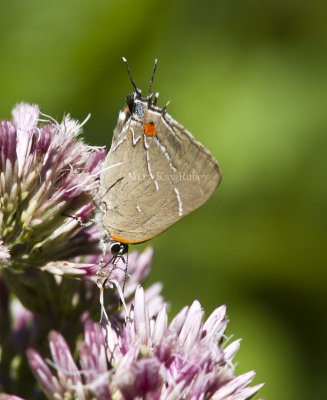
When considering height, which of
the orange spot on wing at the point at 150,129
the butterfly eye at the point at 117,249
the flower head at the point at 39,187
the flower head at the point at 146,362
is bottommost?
the flower head at the point at 146,362

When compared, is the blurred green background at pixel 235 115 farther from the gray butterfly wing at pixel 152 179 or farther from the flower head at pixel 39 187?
the flower head at pixel 39 187

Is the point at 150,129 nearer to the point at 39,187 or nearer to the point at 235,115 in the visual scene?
the point at 39,187

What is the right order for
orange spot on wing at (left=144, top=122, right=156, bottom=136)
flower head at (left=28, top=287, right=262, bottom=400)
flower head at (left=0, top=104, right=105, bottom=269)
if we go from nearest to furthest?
1. flower head at (left=28, top=287, right=262, bottom=400)
2. flower head at (left=0, top=104, right=105, bottom=269)
3. orange spot on wing at (left=144, top=122, right=156, bottom=136)

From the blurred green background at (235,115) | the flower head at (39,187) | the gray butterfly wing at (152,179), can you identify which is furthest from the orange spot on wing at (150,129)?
the blurred green background at (235,115)

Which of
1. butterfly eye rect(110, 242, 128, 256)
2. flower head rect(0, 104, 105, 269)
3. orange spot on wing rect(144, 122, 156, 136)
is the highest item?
orange spot on wing rect(144, 122, 156, 136)

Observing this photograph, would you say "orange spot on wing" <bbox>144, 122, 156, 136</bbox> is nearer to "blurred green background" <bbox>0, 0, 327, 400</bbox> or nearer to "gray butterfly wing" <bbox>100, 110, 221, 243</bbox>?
"gray butterfly wing" <bbox>100, 110, 221, 243</bbox>

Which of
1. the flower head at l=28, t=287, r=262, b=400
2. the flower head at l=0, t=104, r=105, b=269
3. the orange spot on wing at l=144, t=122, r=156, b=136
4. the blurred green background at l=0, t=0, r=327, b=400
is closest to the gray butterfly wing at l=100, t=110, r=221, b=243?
the orange spot on wing at l=144, t=122, r=156, b=136
